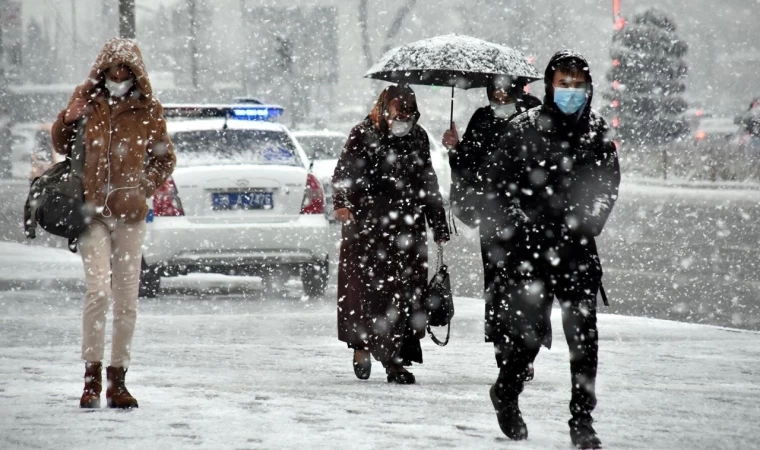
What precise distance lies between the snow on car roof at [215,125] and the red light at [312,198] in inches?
31.9

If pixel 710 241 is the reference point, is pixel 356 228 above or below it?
above

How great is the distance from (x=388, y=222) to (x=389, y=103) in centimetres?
65

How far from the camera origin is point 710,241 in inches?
738

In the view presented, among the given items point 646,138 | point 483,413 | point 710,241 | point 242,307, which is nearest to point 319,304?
point 242,307

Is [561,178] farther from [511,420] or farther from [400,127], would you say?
[400,127]

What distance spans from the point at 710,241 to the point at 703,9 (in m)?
111

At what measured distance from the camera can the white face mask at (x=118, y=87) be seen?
6059 mm

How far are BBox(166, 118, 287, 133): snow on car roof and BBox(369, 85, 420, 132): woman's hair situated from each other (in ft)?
15.2

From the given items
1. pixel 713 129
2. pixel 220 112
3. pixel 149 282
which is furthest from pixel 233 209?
pixel 713 129

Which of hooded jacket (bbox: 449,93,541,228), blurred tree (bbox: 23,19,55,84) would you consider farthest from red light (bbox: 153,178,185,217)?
blurred tree (bbox: 23,19,55,84)

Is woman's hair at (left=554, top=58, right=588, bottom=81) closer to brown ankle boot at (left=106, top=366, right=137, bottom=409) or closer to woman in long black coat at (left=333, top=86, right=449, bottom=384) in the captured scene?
woman in long black coat at (left=333, top=86, right=449, bottom=384)

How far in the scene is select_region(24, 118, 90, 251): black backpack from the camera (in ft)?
19.8

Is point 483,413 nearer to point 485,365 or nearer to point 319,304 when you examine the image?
point 485,365

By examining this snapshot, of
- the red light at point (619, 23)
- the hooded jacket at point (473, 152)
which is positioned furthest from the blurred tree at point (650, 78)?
the hooded jacket at point (473, 152)
